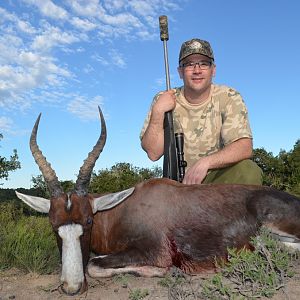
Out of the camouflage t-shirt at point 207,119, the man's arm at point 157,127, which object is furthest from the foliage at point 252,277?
the man's arm at point 157,127

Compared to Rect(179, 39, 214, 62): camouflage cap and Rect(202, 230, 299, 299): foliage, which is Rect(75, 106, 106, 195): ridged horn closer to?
Rect(202, 230, 299, 299): foliage

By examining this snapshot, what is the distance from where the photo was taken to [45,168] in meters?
4.60

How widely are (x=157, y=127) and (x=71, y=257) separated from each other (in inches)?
103

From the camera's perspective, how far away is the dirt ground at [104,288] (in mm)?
3537

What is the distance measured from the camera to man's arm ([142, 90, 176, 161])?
593cm

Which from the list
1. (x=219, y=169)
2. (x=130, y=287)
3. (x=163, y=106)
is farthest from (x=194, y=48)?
(x=130, y=287)

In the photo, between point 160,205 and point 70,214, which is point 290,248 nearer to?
point 160,205

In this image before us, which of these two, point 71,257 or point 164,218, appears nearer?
point 71,257

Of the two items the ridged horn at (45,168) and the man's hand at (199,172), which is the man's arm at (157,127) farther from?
the ridged horn at (45,168)

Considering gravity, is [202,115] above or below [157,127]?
above

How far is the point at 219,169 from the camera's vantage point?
576cm

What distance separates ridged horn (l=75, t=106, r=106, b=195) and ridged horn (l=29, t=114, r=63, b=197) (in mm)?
186

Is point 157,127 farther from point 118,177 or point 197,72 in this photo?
point 118,177

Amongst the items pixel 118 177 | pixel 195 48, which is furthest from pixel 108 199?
pixel 118 177
